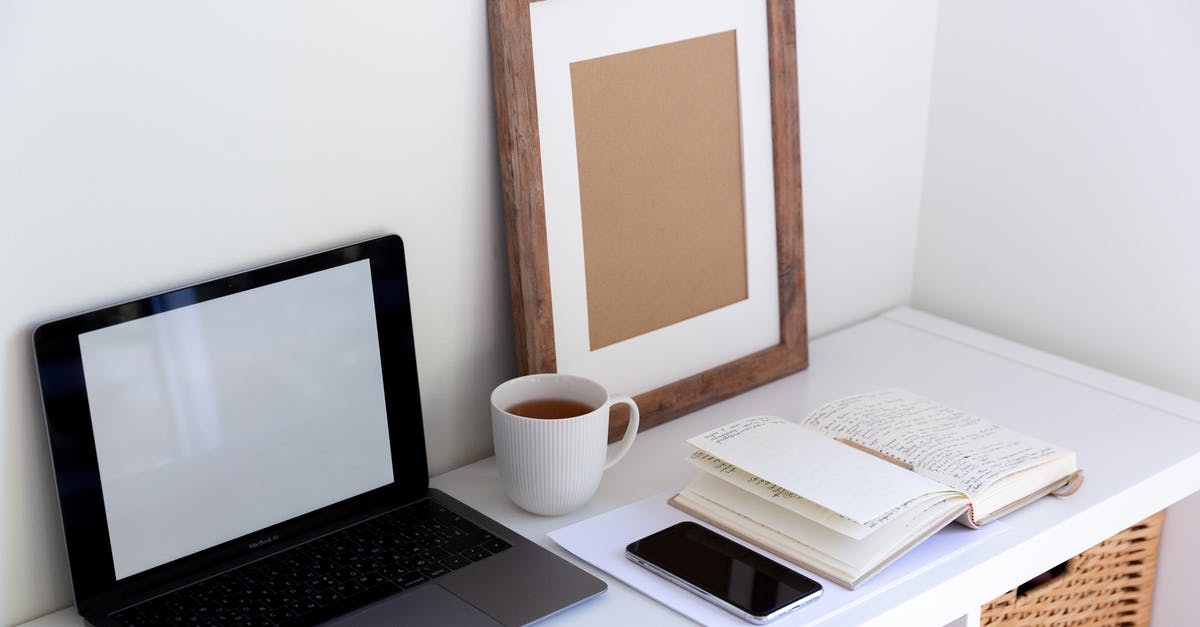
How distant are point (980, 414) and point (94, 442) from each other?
84 cm

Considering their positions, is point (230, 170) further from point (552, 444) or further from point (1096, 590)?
point (1096, 590)

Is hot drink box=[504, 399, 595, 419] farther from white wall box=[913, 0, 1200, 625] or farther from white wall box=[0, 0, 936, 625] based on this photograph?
white wall box=[913, 0, 1200, 625]

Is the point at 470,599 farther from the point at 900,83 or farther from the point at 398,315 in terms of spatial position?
the point at 900,83

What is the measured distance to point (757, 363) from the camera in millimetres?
1341

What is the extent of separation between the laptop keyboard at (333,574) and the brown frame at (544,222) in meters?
0.18

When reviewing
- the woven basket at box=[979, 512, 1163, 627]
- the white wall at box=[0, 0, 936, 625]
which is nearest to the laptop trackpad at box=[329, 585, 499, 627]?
the white wall at box=[0, 0, 936, 625]

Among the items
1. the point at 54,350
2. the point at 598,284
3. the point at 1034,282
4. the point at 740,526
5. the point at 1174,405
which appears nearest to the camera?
the point at 54,350

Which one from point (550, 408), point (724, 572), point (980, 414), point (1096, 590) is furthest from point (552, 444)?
point (1096, 590)

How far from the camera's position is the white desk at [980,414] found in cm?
100

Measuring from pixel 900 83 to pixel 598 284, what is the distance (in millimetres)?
515

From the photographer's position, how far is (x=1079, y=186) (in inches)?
54.4

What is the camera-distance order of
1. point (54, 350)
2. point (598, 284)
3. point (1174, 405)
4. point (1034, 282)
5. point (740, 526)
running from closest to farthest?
1. point (54, 350)
2. point (740, 526)
3. point (598, 284)
4. point (1174, 405)
5. point (1034, 282)

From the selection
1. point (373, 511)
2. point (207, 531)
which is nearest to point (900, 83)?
point (373, 511)

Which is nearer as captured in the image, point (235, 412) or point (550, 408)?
point (235, 412)
